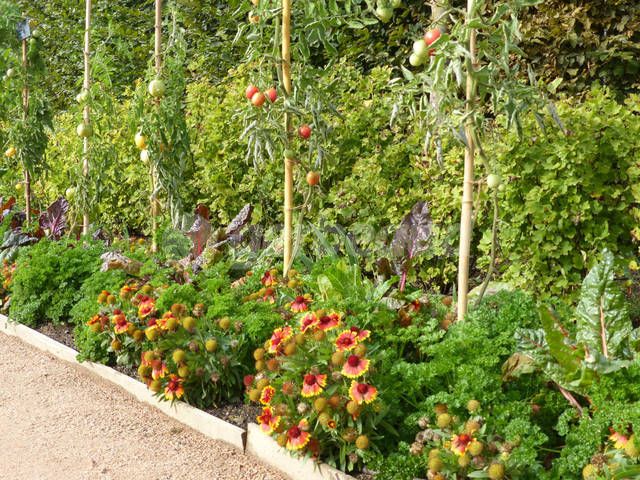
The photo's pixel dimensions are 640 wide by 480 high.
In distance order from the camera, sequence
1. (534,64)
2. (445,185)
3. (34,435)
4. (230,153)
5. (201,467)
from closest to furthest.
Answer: (201,467) < (34,435) < (445,185) < (230,153) < (534,64)

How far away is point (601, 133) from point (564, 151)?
25 cm

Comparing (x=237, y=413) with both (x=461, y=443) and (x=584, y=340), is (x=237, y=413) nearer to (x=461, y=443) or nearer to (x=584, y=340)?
(x=461, y=443)

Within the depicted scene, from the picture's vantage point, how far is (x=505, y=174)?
3.87 m

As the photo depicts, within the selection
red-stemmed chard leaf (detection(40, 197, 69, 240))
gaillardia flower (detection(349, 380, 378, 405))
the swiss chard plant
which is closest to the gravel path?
gaillardia flower (detection(349, 380, 378, 405))

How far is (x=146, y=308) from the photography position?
347 cm

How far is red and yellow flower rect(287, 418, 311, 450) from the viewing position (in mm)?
2576

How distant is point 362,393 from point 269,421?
0.44 metres

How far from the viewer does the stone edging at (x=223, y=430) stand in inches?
106

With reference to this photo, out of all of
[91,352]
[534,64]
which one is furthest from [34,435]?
[534,64]

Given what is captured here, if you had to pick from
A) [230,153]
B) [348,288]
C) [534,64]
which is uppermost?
[534,64]

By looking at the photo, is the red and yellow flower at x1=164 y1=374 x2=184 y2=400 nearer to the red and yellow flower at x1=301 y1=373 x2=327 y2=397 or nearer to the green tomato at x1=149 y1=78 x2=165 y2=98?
the red and yellow flower at x1=301 y1=373 x2=327 y2=397

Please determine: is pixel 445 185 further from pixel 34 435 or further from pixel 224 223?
pixel 34 435

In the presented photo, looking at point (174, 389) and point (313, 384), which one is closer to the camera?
point (313, 384)

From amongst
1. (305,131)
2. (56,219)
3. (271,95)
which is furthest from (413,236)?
(56,219)
